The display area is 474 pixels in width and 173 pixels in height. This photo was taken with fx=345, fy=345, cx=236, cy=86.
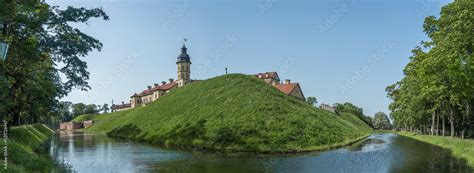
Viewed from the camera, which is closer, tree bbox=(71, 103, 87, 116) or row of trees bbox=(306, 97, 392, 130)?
row of trees bbox=(306, 97, 392, 130)

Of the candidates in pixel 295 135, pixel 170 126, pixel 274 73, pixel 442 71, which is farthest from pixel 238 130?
pixel 274 73

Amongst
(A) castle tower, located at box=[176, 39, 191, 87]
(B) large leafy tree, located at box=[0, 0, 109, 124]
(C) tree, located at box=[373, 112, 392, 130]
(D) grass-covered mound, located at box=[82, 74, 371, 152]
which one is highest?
(A) castle tower, located at box=[176, 39, 191, 87]

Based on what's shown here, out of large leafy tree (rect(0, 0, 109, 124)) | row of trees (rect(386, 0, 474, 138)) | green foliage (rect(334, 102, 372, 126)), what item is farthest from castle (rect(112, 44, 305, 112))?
large leafy tree (rect(0, 0, 109, 124))

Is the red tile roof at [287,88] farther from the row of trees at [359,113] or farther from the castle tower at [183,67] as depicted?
the row of trees at [359,113]

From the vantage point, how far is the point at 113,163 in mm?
24422

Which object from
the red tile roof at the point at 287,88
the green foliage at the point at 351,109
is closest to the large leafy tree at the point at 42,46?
the red tile roof at the point at 287,88

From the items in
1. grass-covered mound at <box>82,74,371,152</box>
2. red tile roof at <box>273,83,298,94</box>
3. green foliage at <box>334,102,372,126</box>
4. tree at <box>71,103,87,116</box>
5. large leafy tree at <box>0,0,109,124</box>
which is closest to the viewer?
large leafy tree at <box>0,0,109,124</box>

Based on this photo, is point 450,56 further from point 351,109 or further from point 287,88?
point 351,109

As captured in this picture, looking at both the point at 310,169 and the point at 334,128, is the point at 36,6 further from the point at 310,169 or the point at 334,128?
the point at 334,128

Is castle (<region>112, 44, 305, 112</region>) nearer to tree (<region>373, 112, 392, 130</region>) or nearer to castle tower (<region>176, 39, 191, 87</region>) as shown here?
castle tower (<region>176, 39, 191, 87</region>)

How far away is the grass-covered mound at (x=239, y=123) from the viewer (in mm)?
34312

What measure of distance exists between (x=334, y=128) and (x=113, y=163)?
26861 millimetres

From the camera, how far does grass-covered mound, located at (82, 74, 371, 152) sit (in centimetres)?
3431

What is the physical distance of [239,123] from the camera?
39.2 metres
